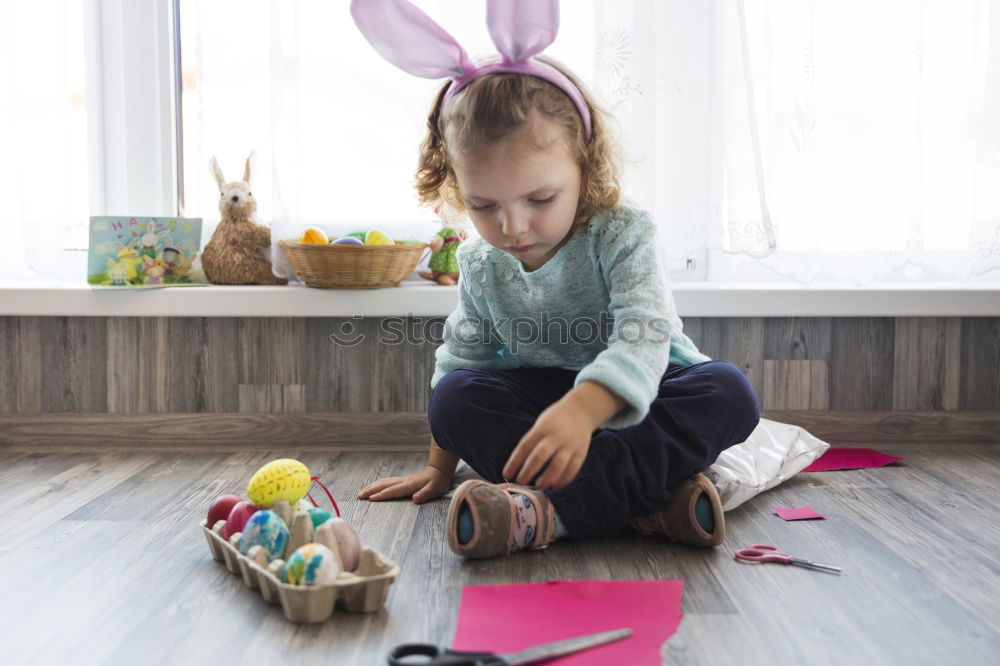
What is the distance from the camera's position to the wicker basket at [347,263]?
150 cm

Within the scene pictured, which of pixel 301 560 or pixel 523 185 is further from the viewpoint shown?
pixel 523 185

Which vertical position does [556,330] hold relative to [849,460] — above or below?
above

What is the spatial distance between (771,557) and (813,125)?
88 cm

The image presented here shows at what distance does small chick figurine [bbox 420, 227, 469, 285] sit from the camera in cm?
162

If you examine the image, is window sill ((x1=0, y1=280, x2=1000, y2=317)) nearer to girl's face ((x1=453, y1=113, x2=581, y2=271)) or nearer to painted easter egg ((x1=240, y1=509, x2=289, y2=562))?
girl's face ((x1=453, y1=113, x2=581, y2=271))

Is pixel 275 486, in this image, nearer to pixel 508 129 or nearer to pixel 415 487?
pixel 415 487

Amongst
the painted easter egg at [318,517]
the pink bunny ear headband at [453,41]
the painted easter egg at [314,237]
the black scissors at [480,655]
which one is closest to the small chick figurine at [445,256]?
the painted easter egg at [314,237]

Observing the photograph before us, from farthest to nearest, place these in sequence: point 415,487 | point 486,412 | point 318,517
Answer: point 415,487 → point 486,412 → point 318,517

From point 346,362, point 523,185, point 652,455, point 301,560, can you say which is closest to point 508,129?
point 523,185

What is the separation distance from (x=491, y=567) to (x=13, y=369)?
115cm

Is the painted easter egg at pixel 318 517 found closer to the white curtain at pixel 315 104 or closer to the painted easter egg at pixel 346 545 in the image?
the painted easter egg at pixel 346 545

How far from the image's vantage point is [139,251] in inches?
62.3

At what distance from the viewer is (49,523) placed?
3.67 ft

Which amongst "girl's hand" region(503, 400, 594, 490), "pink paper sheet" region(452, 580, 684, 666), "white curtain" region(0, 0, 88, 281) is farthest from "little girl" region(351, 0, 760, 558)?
"white curtain" region(0, 0, 88, 281)
